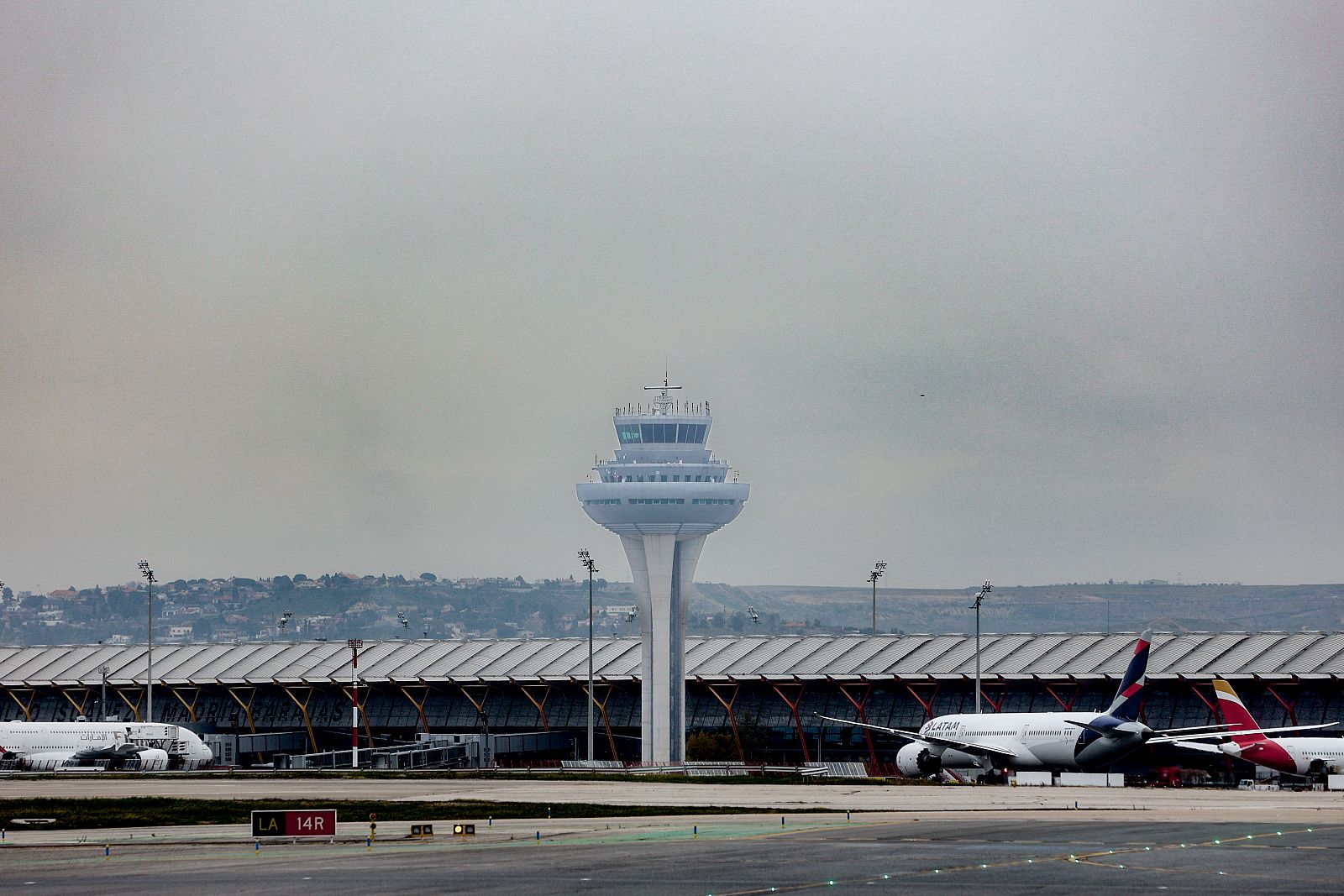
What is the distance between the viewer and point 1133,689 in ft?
295

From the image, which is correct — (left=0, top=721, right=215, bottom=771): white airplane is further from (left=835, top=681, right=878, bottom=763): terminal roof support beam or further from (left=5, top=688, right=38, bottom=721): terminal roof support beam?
(left=835, top=681, right=878, bottom=763): terminal roof support beam

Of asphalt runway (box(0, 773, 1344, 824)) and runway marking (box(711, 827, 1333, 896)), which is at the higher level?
runway marking (box(711, 827, 1333, 896))

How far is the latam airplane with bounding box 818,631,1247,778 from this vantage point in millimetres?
89750

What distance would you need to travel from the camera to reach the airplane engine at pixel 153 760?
11231 cm

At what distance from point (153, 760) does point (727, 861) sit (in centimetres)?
7823

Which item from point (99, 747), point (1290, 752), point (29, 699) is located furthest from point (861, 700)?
point (29, 699)

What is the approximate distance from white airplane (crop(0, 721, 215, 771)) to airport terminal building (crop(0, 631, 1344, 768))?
26.5 metres

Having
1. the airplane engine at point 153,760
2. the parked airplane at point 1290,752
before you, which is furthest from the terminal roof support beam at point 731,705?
the parked airplane at point 1290,752

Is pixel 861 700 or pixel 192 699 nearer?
pixel 861 700

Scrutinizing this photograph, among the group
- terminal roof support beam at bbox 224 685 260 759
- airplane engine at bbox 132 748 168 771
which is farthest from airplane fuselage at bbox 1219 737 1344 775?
terminal roof support beam at bbox 224 685 260 759

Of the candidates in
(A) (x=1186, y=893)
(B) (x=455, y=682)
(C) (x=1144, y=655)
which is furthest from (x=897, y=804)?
(B) (x=455, y=682)

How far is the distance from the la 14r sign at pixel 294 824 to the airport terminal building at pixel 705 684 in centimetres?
7986

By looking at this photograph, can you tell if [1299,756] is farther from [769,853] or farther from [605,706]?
[605,706]

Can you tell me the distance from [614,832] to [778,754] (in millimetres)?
82361
